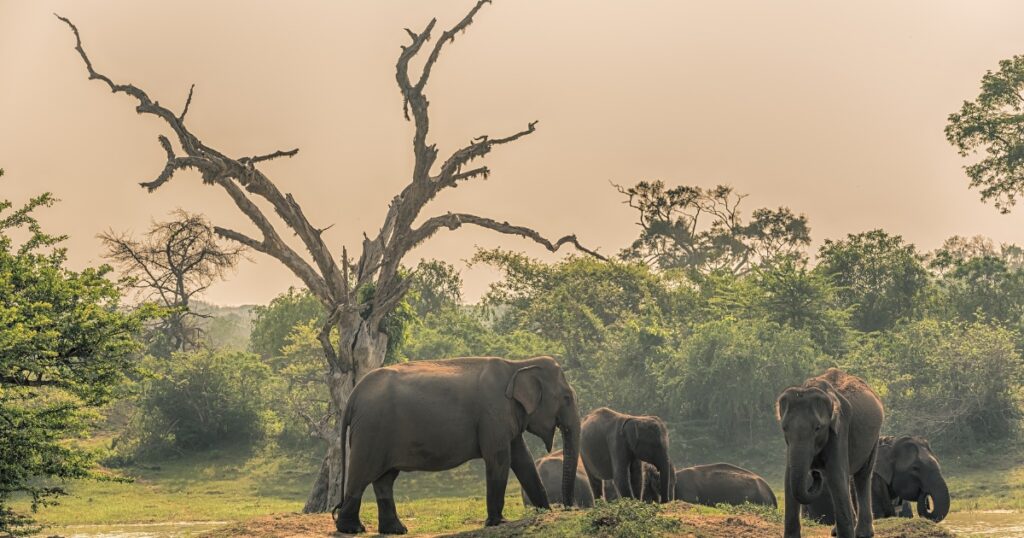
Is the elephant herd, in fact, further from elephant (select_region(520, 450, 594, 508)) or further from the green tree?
the green tree

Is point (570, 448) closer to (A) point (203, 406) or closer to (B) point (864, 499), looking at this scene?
(B) point (864, 499)

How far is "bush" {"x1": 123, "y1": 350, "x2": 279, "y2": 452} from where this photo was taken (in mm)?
46594

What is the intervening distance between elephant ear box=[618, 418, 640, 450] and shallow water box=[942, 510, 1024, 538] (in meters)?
5.87

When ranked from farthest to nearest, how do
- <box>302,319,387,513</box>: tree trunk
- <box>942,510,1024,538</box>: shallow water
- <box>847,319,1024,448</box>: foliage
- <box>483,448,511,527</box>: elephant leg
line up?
<box>847,319,1024,448</box>: foliage, <box>302,319,387,513</box>: tree trunk, <box>942,510,1024,538</box>: shallow water, <box>483,448,511,527</box>: elephant leg

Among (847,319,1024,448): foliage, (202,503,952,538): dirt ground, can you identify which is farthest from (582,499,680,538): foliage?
(847,319,1024,448): foliage

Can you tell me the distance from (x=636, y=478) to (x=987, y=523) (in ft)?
23.7

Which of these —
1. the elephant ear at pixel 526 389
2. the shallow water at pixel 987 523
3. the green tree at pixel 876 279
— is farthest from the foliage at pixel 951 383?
the elephant ear at pixel 526 389

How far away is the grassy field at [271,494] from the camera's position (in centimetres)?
2546

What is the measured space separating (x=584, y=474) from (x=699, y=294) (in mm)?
31309

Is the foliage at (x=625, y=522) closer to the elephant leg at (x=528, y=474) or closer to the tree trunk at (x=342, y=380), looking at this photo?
the elephant leg at (x=528, y=474)

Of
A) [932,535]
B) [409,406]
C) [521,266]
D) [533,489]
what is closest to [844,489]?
[932,535]

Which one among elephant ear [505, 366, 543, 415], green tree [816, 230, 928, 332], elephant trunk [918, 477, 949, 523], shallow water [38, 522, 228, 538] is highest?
green tree [816, 230, 928, 332]

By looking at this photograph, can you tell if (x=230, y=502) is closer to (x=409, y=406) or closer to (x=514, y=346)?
(x=514, y=346)

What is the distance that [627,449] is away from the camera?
2327 cm
